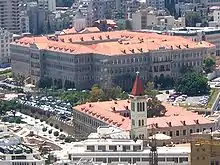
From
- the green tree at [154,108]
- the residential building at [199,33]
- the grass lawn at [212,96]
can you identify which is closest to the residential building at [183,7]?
the residential building at [199,33]

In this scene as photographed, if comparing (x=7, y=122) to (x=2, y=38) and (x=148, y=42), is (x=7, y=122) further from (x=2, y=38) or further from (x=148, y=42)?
(x=2, y=38)

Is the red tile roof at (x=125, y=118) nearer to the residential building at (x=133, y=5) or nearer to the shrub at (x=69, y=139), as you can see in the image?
the shrub at (x=69, y=139)

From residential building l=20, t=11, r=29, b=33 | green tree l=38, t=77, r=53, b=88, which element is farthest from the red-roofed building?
residential building l=20, t=11, r=29, b=33

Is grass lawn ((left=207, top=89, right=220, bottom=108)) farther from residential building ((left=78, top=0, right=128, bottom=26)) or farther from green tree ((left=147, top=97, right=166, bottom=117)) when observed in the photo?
residential building ((left=78, top=0, right=128, bottom=26))

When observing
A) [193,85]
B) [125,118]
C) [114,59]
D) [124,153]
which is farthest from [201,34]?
[124,153]

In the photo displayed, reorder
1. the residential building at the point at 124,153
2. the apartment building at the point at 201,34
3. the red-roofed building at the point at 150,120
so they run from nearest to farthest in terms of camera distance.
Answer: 1. the residential building at the point at 124,153
2. the red-roofed building at the point at 150,120
3. the apartment building at the point at 201,34

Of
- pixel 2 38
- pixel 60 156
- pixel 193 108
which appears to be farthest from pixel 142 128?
pixel 2 38
